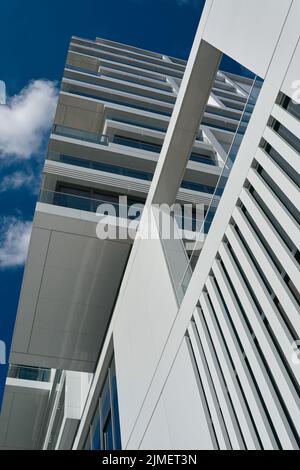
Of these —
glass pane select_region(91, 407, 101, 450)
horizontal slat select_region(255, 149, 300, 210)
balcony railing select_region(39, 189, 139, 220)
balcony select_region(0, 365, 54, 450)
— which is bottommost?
horizontal slat select_region(255, 149, 300, 210)

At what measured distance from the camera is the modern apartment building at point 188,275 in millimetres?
5133

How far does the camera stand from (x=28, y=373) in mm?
28578

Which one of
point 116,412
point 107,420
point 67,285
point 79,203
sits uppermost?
point 79,203

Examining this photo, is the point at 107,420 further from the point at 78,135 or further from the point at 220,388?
the point at 78,135

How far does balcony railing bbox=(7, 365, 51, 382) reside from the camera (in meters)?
27.5

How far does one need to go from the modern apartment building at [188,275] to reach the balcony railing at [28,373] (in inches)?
294

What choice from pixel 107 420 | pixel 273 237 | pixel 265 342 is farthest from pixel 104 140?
pixel 265 342

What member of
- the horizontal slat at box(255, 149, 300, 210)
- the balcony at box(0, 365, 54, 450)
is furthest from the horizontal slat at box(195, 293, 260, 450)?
the balcony at box(0, 365, 54, 450)

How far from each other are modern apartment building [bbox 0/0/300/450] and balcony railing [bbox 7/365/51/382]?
7475mm

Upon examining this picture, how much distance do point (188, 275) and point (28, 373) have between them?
22833 mm

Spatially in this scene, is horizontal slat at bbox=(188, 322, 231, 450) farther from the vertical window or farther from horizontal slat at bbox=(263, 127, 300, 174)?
the vertical window

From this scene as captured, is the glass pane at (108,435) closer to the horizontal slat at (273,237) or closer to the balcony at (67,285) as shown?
the balcony at (67,285)

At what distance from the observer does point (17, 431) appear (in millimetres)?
30406
